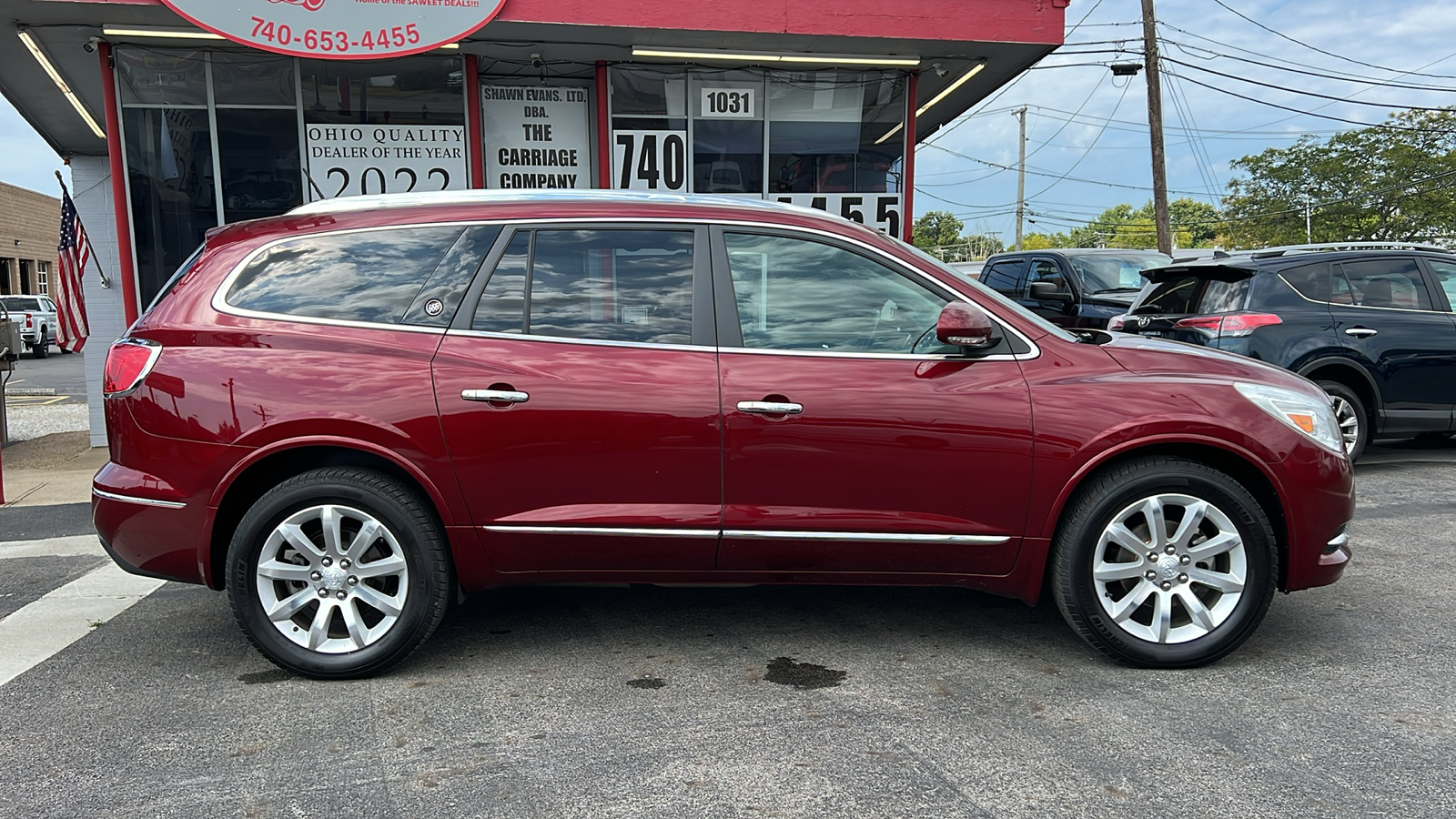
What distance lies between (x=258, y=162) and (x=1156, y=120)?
18288 millimetres

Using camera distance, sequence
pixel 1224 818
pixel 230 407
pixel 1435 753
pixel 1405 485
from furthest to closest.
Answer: pixel 1405 485 → pixel 230 407 → pixel 1435 753 → pixel 1224 818

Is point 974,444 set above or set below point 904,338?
below

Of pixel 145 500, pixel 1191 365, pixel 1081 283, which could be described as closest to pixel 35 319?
pixel 1081 283

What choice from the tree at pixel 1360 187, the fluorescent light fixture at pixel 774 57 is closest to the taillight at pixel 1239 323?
the fluorescent light fixture at pixel 774 57

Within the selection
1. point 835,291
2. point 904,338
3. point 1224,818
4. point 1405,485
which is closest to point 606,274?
point 835,291

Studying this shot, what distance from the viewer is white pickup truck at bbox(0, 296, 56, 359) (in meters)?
26.5

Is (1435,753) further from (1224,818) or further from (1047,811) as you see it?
(1047,811)

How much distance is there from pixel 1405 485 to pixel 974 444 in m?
5.58

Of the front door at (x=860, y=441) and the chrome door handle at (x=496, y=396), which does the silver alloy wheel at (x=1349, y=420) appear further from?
the chrome door handle at (x=496, y=396)

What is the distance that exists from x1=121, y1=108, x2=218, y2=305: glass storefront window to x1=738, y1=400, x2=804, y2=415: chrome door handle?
7.96 metres

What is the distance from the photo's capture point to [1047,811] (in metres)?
2.75

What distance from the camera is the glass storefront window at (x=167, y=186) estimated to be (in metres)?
9.17

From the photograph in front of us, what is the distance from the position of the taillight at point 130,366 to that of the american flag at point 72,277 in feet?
25.9

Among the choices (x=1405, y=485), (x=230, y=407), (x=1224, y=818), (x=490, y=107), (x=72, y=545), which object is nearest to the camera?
(x=1224, y=818)
